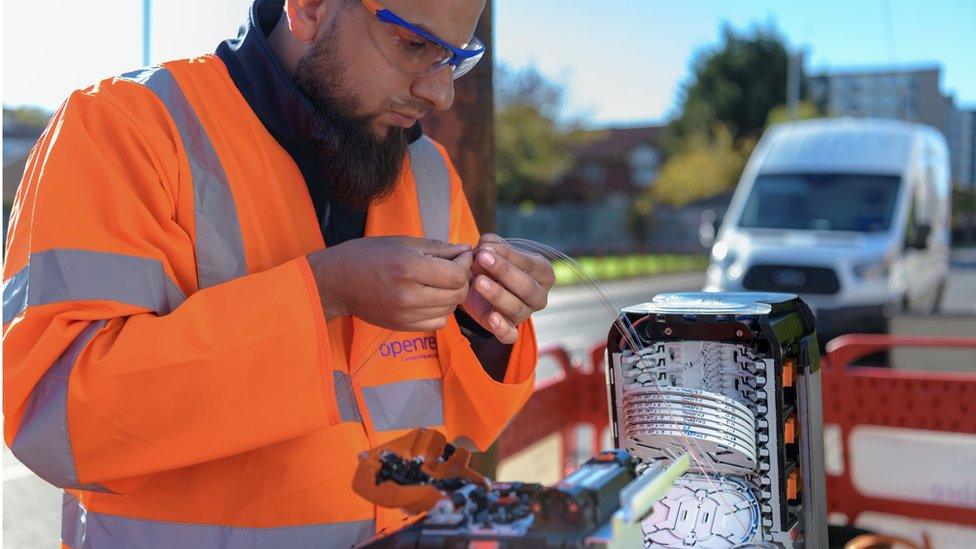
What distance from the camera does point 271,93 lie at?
1782 mm

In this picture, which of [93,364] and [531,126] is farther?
[531,126]

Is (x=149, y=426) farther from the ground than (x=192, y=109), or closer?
closer

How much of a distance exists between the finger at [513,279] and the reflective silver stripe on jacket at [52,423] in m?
0.59

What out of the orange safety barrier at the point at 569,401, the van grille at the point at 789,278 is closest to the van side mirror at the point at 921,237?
the van grille at the point at 789,278

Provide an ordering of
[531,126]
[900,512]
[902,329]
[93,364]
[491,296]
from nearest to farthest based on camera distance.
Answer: [93,364], [491,296], [900,512], [902,329], [531,126]

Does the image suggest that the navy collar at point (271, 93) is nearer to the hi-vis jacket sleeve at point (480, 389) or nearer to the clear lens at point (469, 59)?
the clear lens at point (469, 59)

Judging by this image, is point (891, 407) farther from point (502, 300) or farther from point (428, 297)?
point (428, 297)

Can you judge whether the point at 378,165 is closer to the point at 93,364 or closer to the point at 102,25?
the point at 93,364

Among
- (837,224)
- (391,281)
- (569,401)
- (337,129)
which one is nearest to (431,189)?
(337,129)

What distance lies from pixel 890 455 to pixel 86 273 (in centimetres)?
666

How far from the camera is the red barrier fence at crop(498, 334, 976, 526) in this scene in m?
5.31

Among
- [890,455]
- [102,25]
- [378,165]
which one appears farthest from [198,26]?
[890,455]

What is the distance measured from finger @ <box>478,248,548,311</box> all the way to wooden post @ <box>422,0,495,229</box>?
4.66 feet

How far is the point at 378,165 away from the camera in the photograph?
183 cm
